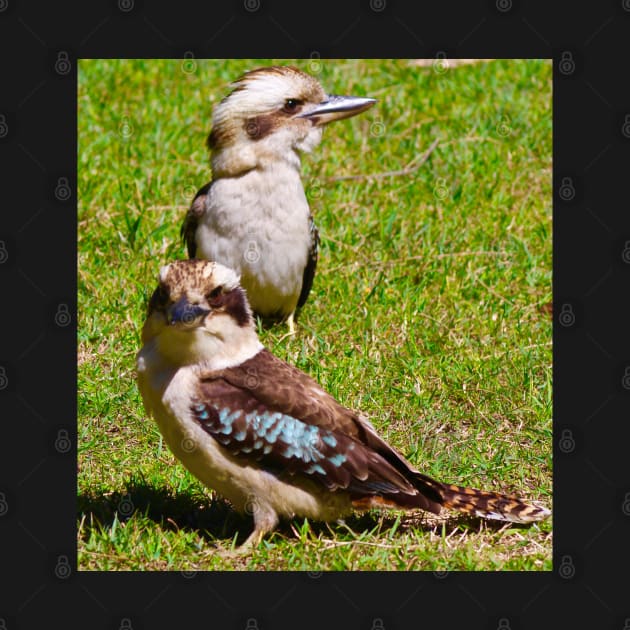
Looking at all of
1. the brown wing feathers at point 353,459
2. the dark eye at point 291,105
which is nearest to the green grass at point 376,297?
the brown wing feathers at point 353,459

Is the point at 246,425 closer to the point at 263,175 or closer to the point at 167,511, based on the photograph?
the point at 167,511

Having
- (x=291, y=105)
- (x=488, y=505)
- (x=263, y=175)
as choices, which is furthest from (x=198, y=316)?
(x=291, y=105)

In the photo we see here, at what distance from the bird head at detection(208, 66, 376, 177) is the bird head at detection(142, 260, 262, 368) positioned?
6.97 feet

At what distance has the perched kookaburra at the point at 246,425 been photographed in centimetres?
502

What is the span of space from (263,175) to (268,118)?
0.36 meters

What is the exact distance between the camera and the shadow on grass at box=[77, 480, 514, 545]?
207 inches

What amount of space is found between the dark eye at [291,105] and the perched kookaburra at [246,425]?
231cm

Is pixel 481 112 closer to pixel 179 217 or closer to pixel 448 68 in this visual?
pixel 448 68

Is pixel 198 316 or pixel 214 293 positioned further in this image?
pixel 214 293

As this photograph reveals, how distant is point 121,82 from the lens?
1016 centimetres

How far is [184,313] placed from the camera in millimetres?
4891

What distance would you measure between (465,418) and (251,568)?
1.86m

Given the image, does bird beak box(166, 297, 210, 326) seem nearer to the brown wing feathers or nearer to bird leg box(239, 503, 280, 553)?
the brown wing feathers

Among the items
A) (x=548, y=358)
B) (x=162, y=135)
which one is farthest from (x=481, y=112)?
(x=548, y=358)
